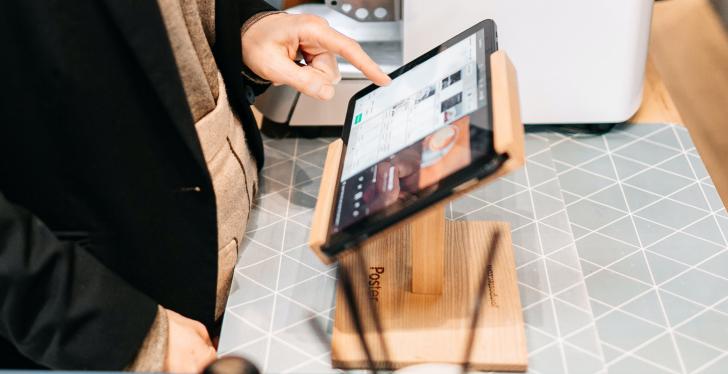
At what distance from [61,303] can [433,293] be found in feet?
1.50

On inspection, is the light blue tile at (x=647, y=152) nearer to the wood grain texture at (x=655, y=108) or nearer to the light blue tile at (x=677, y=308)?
the wood grain texture at (x=655, y=108)

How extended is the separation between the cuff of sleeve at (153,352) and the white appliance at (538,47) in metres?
0.58

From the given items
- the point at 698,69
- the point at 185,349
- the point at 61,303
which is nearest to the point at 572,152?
the point at 185,349

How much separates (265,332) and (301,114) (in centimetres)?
54

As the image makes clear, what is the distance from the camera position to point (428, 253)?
0.98 m

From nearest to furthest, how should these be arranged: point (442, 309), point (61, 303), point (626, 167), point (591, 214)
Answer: point (61, 303)
point (442, 309)
point (591, 214)
point (626, 167)

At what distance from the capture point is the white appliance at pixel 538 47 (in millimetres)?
1308

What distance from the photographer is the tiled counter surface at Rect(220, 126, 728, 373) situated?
960 millimetres

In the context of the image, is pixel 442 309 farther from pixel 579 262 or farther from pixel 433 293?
pixel 579 262

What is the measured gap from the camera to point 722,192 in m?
1.75

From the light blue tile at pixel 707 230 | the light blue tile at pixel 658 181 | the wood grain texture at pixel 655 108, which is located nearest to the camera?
the light blue tile at pixel 707 230

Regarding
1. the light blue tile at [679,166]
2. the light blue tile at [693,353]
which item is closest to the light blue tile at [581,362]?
the light blue tile at [693,353]

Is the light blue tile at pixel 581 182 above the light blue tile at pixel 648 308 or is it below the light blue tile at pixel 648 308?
below

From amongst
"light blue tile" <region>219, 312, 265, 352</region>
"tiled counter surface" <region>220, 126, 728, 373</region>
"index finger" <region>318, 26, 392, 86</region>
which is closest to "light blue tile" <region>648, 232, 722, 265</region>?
"tiled counter surface" <region>220, 126, 728, 373</region>
